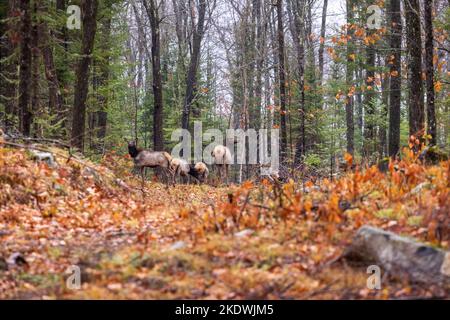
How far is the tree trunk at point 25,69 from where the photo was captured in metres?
11.5

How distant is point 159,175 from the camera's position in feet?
68.2

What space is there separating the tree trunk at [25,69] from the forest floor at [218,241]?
9.64ft

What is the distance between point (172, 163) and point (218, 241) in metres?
13.0

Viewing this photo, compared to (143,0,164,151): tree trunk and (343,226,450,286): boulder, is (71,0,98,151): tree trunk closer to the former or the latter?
(143,0,164,151): tree trunk

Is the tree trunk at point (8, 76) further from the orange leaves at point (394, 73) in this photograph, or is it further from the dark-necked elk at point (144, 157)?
the orange leaves at point (394, 73)

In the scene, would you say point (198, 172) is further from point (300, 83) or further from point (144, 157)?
point (300, 83)

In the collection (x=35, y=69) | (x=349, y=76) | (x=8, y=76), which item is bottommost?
(x=35, y=69)

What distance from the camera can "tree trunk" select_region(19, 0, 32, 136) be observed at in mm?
11539

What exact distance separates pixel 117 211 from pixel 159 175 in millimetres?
→ 11520

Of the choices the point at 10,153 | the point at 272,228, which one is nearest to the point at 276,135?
the point at 10,153

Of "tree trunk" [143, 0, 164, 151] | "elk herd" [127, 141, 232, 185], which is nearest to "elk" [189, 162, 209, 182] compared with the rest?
"elk herd" [127, 141, 232, 185]

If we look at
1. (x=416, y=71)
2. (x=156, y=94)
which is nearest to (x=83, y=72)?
(x=156, y=94)

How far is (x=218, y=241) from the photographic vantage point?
20.9ft
